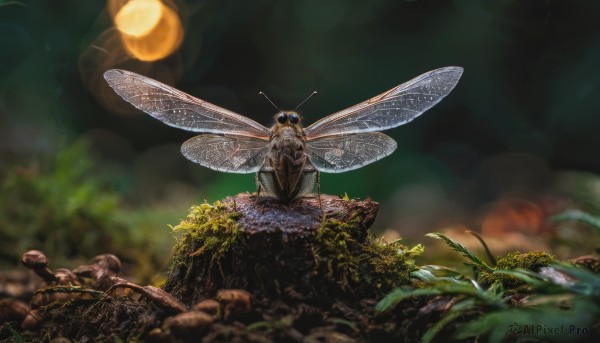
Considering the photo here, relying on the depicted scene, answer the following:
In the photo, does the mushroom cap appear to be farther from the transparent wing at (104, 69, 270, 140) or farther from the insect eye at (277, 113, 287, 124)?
the insect eye at (277, 113, 287, 124)

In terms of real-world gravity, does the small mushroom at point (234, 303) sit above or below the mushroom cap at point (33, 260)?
below

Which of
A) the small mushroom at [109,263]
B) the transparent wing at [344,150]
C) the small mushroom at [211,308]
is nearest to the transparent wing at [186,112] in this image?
the transparent wing at [344,150]

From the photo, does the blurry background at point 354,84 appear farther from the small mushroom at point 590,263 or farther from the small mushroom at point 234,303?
the small mushroom at point 234,303

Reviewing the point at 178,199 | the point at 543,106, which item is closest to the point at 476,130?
the point at 543,106

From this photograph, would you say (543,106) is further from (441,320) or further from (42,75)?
(42,75)

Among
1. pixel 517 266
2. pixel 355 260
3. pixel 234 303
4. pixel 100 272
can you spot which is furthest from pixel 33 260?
pixel 517 266

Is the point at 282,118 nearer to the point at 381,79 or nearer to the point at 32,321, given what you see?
the point at 32,321
